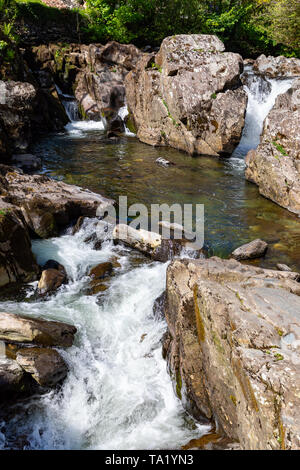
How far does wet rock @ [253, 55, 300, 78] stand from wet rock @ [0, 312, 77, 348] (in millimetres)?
16820

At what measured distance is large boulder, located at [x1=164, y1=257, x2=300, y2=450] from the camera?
3127mm

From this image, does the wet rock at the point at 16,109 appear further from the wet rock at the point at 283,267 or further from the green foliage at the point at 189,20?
the green foliage at the point at 189,20

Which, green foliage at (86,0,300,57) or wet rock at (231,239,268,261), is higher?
green foliage at (86,0,300,57)

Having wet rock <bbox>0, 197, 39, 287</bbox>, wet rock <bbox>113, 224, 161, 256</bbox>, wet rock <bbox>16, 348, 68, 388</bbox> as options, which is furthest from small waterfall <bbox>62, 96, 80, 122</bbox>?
wet rock <bbox>16, 348, 68, 388</bbox>

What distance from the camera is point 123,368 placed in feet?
18.2

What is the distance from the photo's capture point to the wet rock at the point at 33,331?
5.17 meters

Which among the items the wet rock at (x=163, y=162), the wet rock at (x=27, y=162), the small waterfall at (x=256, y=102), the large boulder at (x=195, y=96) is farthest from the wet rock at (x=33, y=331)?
the small waterfall at (x=256, y=102)

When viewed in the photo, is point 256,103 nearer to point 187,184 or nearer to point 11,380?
point 187,184

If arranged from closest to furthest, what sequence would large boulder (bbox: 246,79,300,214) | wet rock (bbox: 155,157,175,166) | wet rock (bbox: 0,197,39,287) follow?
1. wet rock (bbox: 0,197,39,287)
2. large boulder (bbox: 246,79,300,214)
3. wet rock (bbox: 155,157,175,166)

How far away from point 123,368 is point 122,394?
18.0 inches

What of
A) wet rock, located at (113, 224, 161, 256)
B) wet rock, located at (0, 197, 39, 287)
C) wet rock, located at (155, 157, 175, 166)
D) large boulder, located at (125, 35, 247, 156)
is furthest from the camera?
large boulder, located at (125, 35, 247, 156)

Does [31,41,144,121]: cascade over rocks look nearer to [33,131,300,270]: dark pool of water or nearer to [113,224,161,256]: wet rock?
[33,131,300,270]: dark pool of water

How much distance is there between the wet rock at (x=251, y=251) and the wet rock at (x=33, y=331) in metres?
4.18
